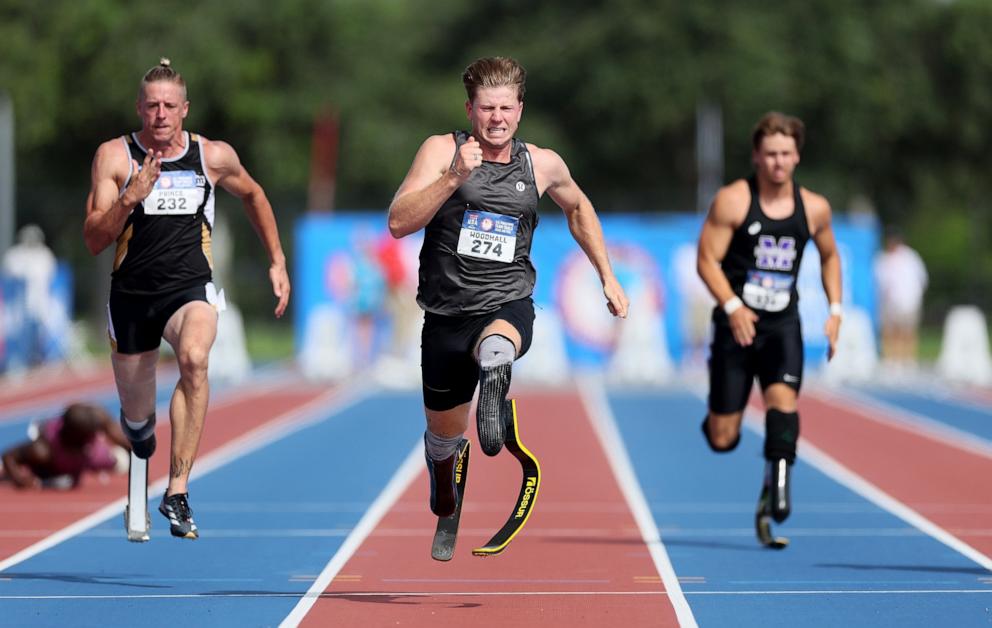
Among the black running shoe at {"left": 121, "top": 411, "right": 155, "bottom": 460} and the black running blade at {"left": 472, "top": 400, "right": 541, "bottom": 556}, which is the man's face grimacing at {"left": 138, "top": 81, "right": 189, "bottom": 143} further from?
the black running blade at {"left": 472, "top": 400, "right": 541, "bottom": 556}

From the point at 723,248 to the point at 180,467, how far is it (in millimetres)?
3130

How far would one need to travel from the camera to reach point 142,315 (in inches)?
317

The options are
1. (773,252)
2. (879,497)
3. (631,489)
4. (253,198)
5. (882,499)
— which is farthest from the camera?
(631,489)

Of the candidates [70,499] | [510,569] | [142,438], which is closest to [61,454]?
[70,499]

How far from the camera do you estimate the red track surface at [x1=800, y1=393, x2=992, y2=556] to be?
1084 centimetres

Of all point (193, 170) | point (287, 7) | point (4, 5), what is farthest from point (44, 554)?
point (287, 7)

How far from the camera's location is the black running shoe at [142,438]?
838 cm

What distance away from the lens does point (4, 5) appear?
37.5 m

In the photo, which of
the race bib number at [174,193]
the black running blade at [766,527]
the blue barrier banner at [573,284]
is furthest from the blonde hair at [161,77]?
the blue barrier banner at [573,284]

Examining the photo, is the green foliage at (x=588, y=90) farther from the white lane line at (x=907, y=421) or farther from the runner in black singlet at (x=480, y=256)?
the runner in black singlet at (x=480, y=256)

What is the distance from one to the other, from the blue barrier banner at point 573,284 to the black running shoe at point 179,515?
1944 cm

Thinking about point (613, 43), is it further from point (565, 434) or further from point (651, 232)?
point (565, 434)

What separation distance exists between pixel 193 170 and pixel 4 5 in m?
31.2

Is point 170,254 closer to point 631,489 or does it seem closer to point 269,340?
point 631,489
